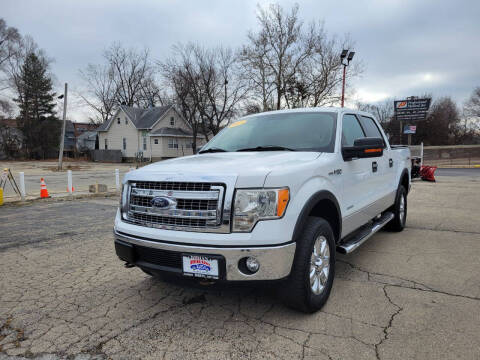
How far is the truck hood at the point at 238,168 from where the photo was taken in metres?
2.48

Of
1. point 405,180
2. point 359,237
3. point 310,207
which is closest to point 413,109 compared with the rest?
point 405,180

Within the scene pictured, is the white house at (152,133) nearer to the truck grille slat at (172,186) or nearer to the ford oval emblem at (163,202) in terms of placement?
the truck grille slat at (172,186)

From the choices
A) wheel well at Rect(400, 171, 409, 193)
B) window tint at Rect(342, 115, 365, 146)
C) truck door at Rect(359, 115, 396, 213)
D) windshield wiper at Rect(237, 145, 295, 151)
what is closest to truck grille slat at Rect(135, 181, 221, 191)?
windshield wiper at Rect(237, 145, 295, 151)

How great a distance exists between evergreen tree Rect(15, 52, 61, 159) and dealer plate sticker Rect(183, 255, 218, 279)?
52202 millimetres

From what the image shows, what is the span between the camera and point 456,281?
11.7 feet

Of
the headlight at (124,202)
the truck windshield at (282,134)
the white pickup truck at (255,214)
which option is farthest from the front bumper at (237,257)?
the truck windshield at (282,134)

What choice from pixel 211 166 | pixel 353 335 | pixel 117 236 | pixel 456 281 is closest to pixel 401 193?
pixel 456 281

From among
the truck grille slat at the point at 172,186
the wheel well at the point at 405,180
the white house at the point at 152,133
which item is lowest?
the wheel well at the point at 405,180

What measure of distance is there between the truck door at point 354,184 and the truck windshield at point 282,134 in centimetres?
25

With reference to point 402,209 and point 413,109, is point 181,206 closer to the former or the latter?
point 402,209

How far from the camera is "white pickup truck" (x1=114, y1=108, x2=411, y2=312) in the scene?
244cm

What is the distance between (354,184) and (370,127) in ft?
5.26

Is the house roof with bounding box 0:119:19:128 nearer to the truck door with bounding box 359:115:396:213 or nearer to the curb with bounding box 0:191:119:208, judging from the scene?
the curb with bounding box 0:191:119:208

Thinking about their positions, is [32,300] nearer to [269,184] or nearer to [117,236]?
[117,236]
